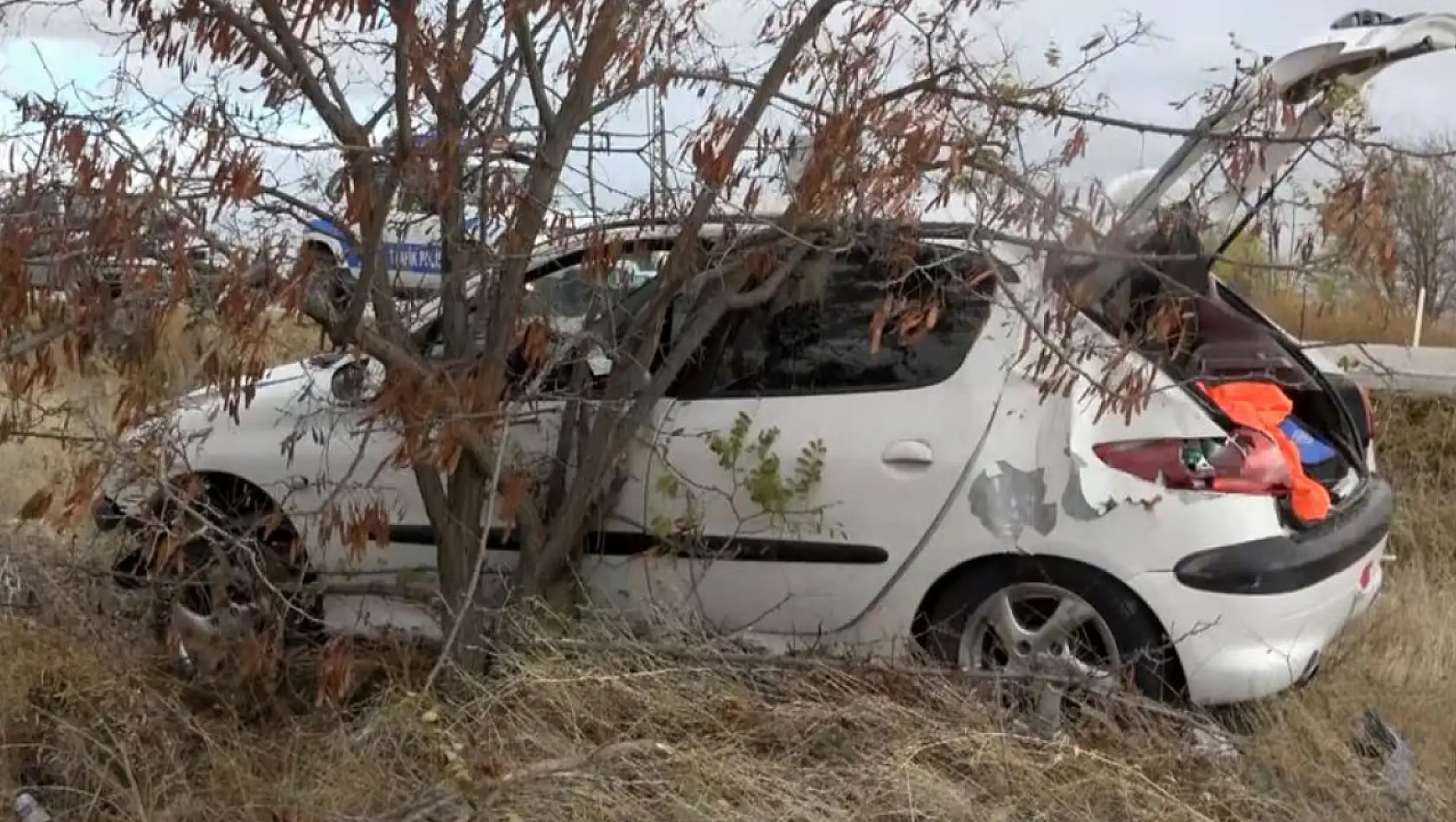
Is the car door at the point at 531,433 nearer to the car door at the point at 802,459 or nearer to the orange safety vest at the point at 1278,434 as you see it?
the car door at the point at 802,459

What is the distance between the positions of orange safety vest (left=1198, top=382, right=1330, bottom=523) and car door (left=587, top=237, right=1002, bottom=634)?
0.66 meters

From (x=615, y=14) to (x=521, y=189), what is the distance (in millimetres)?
482

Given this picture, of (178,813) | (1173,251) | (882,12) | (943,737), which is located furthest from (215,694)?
(1173,251)

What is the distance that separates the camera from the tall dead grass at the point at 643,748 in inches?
139

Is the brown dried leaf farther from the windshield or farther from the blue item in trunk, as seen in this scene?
the blue item in trunk

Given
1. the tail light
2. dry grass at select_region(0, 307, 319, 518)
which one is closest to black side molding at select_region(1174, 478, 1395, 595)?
the tail light

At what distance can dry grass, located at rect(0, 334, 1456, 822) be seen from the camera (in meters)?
3.53

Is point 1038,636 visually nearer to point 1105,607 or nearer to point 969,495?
point 1105,607

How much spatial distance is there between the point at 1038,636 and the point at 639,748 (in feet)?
3.89

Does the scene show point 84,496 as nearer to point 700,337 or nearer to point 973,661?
point 700,337

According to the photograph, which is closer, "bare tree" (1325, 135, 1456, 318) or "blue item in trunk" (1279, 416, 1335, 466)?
"bare tree" (1325, 135, 1456, 318)

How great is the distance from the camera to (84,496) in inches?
137

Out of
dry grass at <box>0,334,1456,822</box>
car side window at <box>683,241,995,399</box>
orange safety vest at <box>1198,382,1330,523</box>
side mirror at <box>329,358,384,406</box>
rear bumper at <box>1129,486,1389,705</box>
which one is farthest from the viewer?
car side window at <box>683,241,995,399</box>

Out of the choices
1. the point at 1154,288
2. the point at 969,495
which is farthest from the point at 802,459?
the point at 1154,288
